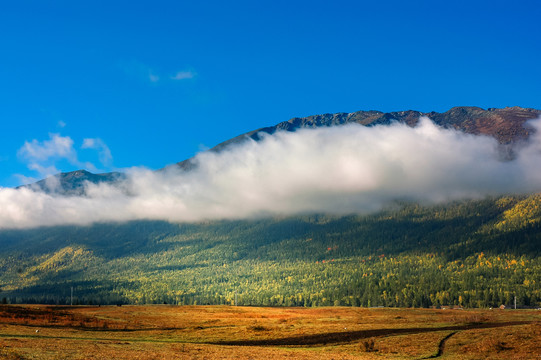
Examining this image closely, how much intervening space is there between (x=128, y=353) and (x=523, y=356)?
1580 inches

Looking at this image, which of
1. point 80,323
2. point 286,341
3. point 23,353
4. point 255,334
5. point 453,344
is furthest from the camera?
point 80,323

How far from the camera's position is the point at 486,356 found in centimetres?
5119

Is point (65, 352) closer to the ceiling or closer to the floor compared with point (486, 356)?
closer to the ceiling

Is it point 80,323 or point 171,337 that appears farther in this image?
point 80,323

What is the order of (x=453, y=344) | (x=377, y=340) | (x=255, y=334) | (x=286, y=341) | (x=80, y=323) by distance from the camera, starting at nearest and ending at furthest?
(x=453, y=344) → (x=377, y=340) → (x=286, y=341) → (x=255, y=334) → (x=80, y=323)

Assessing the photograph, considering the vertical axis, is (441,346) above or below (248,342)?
above

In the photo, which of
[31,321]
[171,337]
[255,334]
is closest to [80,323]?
[31,321]

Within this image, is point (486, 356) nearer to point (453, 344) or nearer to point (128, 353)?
point (453, 344)

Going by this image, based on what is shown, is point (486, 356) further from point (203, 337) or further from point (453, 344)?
point (203, 337)

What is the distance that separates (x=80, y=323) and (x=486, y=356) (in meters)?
67.9

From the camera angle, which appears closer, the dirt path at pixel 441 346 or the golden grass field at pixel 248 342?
the golden grass field at pixel 248 342

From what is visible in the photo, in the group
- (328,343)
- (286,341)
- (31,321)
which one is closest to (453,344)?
(328,343)

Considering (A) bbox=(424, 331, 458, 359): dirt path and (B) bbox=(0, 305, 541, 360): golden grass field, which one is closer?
(B) bbox=(0, 305, 541, 360): golden grass field

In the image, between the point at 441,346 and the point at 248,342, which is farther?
the point at 248,342
